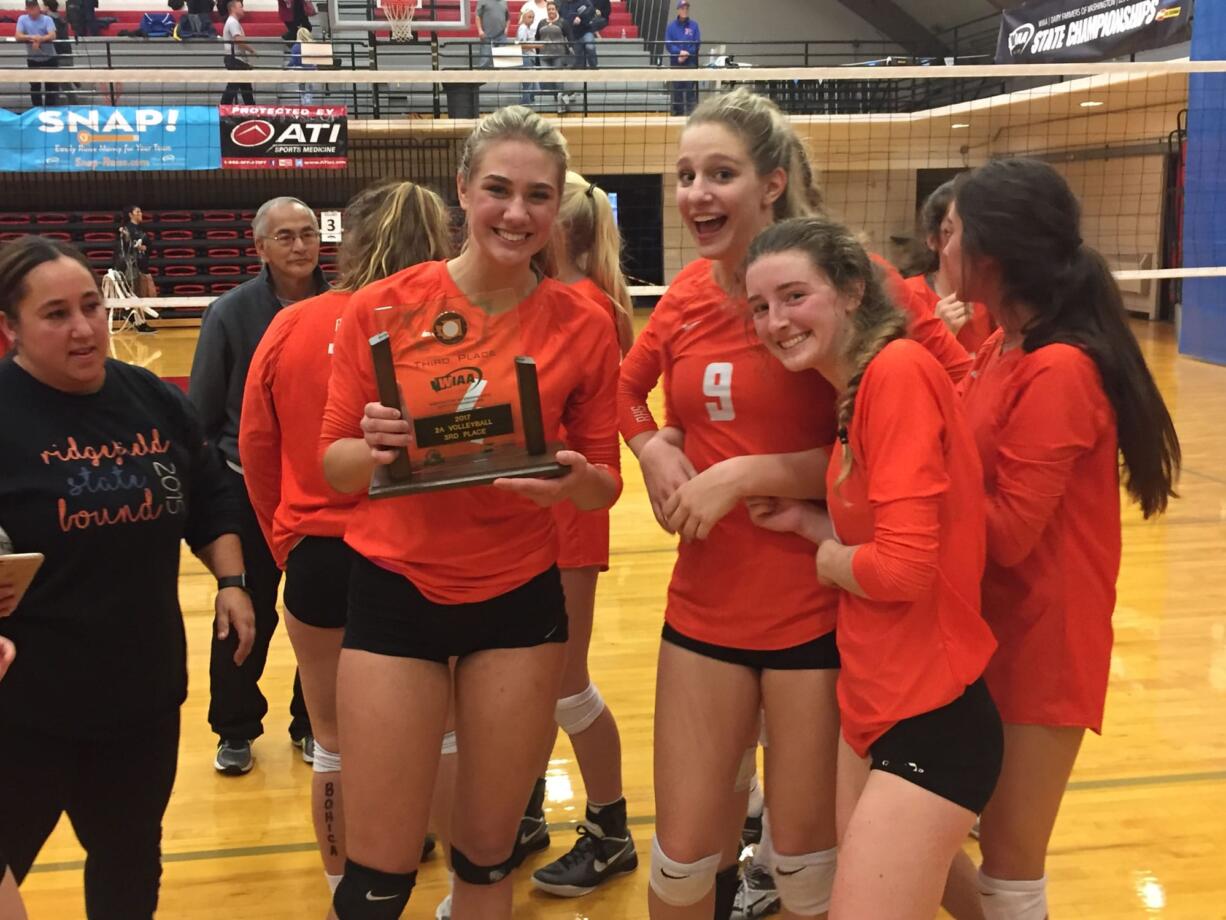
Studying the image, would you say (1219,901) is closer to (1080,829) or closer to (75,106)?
(1080,829)

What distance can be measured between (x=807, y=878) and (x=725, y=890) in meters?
0.39

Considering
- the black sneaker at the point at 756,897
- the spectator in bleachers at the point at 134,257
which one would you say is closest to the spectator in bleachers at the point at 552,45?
the spectator in bleachers at the point at 134,257

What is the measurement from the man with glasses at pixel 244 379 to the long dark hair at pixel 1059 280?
2.14 metres

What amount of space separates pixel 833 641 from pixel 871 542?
302mm

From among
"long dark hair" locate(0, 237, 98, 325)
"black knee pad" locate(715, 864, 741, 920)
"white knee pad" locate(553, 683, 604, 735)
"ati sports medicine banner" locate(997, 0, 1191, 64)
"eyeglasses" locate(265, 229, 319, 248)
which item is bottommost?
"black knee pad" locate(715, 864, 741, 920)

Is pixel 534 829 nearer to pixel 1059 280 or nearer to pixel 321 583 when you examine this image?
pixel 321 583

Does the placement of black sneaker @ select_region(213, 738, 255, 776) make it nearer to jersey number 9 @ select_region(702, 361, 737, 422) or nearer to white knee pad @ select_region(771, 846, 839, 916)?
white knee pad @ select_region(771, 846, 839, 916)

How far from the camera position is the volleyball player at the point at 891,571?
1.68m

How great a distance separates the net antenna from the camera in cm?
1592

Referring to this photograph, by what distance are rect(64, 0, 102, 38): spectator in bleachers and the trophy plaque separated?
1860 cm

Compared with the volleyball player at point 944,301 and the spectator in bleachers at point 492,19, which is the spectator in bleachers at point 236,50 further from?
the volleyball player at point 944,301

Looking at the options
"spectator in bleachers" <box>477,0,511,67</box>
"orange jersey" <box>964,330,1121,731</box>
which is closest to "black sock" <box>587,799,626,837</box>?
"orange jersey" <box>964,330,1121,731</box>

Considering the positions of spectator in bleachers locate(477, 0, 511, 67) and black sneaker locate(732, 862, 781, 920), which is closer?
black sneaker locate(732, 862, 781, 920)

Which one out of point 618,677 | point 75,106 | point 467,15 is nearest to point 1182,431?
point 618,677
